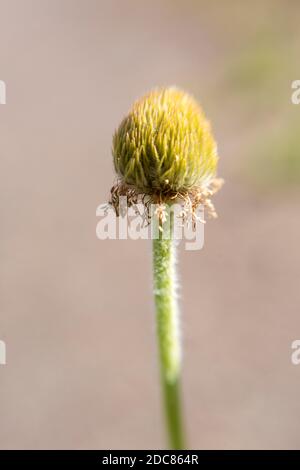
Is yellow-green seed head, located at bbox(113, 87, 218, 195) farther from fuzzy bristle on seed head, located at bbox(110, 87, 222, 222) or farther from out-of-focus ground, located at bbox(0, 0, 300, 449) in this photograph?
out-of-focus ground, located at bbox(0, 0, 300, 449)

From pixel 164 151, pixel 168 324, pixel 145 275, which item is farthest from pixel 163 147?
pixel 145 275

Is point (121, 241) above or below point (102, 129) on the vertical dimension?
below

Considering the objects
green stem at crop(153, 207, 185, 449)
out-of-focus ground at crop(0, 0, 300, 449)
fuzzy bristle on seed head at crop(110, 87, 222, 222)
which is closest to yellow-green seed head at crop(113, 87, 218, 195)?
fuzzy bristle on seed head at crop(110, 87, 222, 222)

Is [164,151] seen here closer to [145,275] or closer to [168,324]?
[168,324]

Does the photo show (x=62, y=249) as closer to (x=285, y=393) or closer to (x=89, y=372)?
(x=89, y=372)
